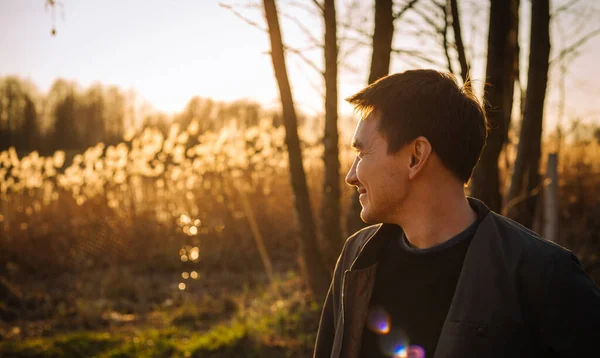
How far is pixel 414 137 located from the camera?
1.69 metres

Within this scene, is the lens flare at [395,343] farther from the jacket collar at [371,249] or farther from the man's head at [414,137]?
the man's head at [414,137]

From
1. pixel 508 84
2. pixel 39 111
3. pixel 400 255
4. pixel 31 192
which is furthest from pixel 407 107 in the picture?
pixel 39 111

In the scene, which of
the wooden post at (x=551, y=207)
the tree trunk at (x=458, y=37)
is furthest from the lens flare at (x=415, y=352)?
the wooden post at (x=551, y=207)

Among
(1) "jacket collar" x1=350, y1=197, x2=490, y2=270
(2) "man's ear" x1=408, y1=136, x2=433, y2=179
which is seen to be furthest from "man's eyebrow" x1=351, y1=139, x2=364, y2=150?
(1) "jacket collar" x1=350, y1=197, x2=490, y2=270

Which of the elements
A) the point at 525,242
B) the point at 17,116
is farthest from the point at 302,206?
the point at 17,116

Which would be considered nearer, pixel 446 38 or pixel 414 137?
pixel 414 137

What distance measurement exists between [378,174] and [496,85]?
2.05 m

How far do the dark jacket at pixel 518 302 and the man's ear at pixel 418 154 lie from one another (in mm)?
246

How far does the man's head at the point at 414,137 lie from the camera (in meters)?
1.67

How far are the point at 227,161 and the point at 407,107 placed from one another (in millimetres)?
7390

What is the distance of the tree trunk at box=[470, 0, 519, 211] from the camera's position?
3.43 m

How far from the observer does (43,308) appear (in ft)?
20.3

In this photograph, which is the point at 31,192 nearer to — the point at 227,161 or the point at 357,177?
the point at 227,161

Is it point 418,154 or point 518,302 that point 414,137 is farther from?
point 518,302
